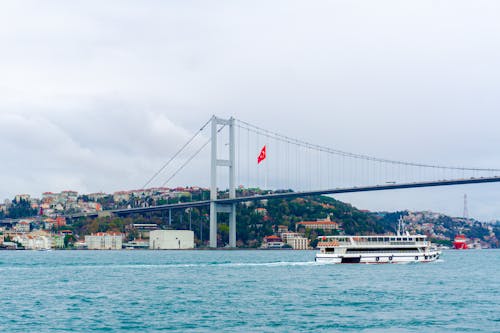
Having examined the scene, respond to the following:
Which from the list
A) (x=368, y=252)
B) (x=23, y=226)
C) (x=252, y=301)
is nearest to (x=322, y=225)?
(x=23, y=226)

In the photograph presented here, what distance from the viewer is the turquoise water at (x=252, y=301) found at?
1991cm

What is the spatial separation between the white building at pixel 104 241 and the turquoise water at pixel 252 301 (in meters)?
70.5

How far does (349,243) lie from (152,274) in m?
13.0

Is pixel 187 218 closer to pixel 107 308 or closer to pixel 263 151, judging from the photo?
pixel 263 151

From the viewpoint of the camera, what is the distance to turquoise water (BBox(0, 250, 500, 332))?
19.9 meters

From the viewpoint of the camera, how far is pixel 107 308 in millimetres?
23359

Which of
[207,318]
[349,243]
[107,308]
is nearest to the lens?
[207,318]

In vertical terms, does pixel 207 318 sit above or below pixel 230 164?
below

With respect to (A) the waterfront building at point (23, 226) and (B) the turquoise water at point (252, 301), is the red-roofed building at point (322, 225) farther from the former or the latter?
(B) the turquoise water at point (252, 301)

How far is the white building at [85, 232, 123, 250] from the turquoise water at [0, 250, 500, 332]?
70.5m

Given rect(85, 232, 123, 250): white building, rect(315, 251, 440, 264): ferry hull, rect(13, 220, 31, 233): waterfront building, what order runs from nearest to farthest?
rect(315, 251, 440, 264): ferry hull → rect(85, 232, 123, 250): white building → rect(13, 220, 31, 233): waterfront building

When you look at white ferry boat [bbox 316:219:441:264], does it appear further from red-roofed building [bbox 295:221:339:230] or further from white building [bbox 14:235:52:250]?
white building [bbox 14:235:52:250]

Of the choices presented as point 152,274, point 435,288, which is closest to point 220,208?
point 152,274

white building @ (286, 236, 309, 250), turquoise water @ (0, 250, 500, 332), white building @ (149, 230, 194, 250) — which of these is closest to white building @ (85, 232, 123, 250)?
white building @ (149, 230, 194, 250)
